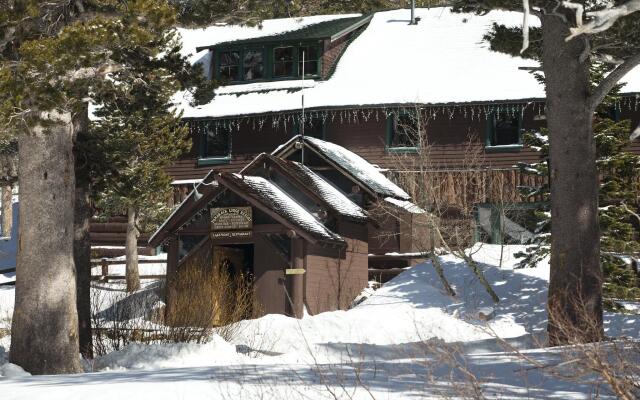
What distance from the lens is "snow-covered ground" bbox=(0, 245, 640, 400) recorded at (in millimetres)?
8266

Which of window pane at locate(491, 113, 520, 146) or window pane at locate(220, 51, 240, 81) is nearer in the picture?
window pane at locate(491, 113, 520, 146)

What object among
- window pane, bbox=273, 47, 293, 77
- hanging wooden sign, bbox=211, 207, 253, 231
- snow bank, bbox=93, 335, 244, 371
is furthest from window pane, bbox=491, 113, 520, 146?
snow bank, bbox=93, 335, 244, 371

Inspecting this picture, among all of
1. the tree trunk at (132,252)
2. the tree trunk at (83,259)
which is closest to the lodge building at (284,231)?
the tree trunk at (132,252)

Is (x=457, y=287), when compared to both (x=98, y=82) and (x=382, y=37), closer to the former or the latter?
(x=98, y=82)

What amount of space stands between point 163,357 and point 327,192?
11835mm

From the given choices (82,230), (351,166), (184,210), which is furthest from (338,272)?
(82,230)

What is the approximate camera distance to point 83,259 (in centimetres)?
1684

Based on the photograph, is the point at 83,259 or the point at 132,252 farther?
the point at 132,252

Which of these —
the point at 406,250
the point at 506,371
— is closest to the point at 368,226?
the point at 406,250

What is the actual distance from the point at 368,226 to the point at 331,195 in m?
2.67

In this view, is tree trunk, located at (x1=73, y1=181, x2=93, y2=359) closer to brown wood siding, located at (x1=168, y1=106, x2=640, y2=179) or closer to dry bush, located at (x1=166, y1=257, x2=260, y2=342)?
dry bush, located at (x1=166, y1=257, x2=260, y2=342)

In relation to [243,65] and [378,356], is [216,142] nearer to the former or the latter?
[243,65]

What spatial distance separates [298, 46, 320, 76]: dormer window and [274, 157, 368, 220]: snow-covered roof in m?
7.54

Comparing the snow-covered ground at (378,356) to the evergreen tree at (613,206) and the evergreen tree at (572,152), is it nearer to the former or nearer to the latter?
the evergreen tree at (572,152)
